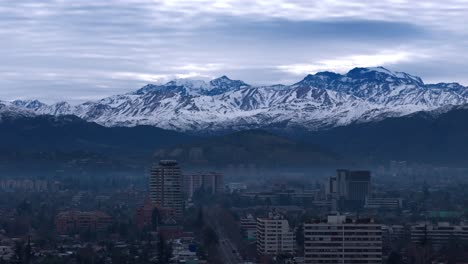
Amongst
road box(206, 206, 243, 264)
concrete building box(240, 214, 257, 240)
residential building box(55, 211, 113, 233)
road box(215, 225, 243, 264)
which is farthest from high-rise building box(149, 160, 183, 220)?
road box(215, 225, 243, 264)

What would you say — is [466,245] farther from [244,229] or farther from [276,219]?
[244,229]

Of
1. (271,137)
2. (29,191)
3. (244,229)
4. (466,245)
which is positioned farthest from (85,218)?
(271,137)

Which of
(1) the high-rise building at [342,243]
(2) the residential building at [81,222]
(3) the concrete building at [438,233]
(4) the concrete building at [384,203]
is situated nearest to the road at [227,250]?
(3) the concrete building at [438,233]

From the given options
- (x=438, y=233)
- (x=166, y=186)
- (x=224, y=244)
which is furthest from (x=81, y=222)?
(x=438, y=233)

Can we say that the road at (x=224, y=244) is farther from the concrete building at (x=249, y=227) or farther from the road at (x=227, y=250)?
the concrete building at (x=249, y=227)

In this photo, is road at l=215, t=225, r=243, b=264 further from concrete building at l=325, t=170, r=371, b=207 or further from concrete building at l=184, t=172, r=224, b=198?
concrete building at l=184, t=172, r=224, b=198
